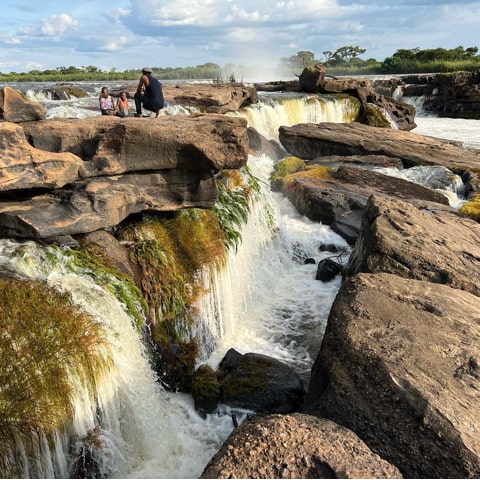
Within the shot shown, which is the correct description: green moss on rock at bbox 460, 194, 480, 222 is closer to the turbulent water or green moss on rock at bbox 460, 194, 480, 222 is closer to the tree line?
the turbulent water

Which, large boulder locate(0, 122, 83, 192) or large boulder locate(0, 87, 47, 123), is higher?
large boulder locate(0, 87, 47, 123)

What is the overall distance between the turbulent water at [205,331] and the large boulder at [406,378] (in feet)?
6.12

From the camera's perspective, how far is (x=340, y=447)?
3.93m

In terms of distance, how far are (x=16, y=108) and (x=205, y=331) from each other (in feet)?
15.0

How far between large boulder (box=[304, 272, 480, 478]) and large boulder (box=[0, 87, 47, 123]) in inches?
208

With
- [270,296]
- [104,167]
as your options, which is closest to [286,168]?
[270,296]

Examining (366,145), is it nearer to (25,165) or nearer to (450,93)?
(25,165)

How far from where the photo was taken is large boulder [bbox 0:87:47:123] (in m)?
6.81

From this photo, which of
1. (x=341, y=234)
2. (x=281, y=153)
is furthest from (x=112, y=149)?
(x=281, y=153)

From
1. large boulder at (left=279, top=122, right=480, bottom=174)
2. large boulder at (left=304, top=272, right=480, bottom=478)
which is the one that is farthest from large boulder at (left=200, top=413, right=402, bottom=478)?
large boulder at (left=279, top=122, right=480, bottom=174)

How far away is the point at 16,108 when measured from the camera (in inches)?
275

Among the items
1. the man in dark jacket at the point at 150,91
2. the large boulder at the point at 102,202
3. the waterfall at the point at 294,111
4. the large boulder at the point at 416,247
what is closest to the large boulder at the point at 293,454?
the large boulder at the point at 102,202

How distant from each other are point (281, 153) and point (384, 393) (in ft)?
55.5

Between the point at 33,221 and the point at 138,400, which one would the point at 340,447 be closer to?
the point at 138,400
